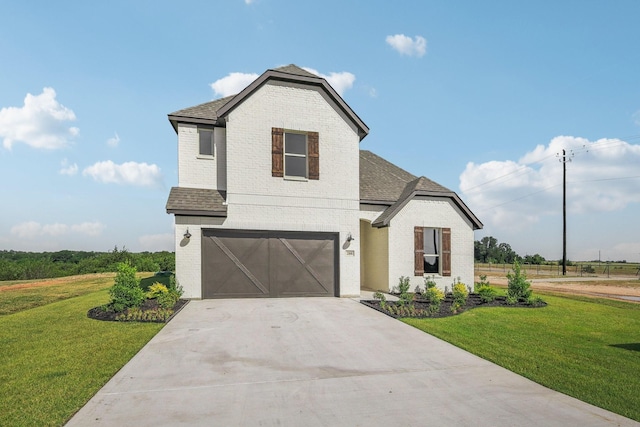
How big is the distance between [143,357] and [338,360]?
3533 millimetres

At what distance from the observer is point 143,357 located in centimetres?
618

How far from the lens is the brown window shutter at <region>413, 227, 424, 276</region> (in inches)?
585

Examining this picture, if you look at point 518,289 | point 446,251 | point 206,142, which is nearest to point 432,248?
point 446,251

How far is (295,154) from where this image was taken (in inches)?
547

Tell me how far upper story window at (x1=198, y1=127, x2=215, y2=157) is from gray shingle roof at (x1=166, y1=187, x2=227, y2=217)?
1.54 m

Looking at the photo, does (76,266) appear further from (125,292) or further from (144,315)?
(144,315)

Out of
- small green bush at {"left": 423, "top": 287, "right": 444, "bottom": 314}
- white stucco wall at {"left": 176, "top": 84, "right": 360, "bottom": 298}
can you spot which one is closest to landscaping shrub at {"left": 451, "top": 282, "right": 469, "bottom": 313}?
small green bush at {"left": 423, "top": 287, "right": 444, "bottom": 314}

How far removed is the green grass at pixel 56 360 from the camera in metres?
4.25

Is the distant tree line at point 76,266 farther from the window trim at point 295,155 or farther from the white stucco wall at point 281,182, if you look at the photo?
the window trim at point 295,155

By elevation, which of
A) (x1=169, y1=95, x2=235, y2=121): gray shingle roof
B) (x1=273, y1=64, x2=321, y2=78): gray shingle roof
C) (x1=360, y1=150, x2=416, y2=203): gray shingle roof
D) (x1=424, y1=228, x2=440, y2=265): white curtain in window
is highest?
(x1=273, y1=64, x2=321, y2=78): gray shingle roof

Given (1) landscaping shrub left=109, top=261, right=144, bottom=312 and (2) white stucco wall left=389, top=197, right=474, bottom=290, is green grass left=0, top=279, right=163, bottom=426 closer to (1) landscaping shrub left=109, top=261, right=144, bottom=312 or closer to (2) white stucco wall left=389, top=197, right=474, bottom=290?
(1) landscaping shrub left=109, top=261, right=144, bottom=312

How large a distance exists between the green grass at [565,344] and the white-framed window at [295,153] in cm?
741

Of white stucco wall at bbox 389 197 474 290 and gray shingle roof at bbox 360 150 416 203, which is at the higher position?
gray shingle roof at bbox 360 150 416 203

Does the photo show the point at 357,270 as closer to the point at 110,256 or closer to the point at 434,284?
the point at 434,284
